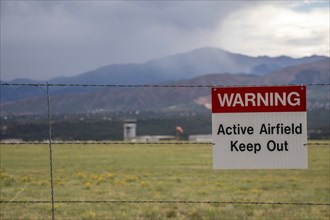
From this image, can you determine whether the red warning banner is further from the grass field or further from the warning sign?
the grass field

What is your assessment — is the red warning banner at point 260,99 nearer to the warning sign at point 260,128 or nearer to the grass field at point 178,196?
the warning sign at point 260,128

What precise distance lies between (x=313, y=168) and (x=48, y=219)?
27342mm

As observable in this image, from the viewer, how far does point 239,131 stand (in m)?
8.45

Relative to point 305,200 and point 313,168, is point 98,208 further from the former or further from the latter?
point 313,168

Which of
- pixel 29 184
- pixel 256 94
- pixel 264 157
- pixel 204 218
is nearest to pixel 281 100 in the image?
pixel 256 94

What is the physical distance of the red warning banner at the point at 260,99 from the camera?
8.39 m

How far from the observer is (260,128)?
8.42 metres

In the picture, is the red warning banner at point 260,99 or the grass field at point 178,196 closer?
the red warning banner at point 260,99

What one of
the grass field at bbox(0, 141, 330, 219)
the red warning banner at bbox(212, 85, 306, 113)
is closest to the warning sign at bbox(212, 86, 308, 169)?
the red warning banner at bbox(212, 85, 306, 113)

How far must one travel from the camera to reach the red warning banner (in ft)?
27.5

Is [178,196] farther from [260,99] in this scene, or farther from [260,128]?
[260,99]

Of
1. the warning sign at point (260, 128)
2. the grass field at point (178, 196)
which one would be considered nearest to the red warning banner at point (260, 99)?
the warning sign at point (260, 128)

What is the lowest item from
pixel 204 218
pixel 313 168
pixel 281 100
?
pixel 313 168

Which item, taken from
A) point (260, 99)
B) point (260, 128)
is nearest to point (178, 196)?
point (260, 128)
